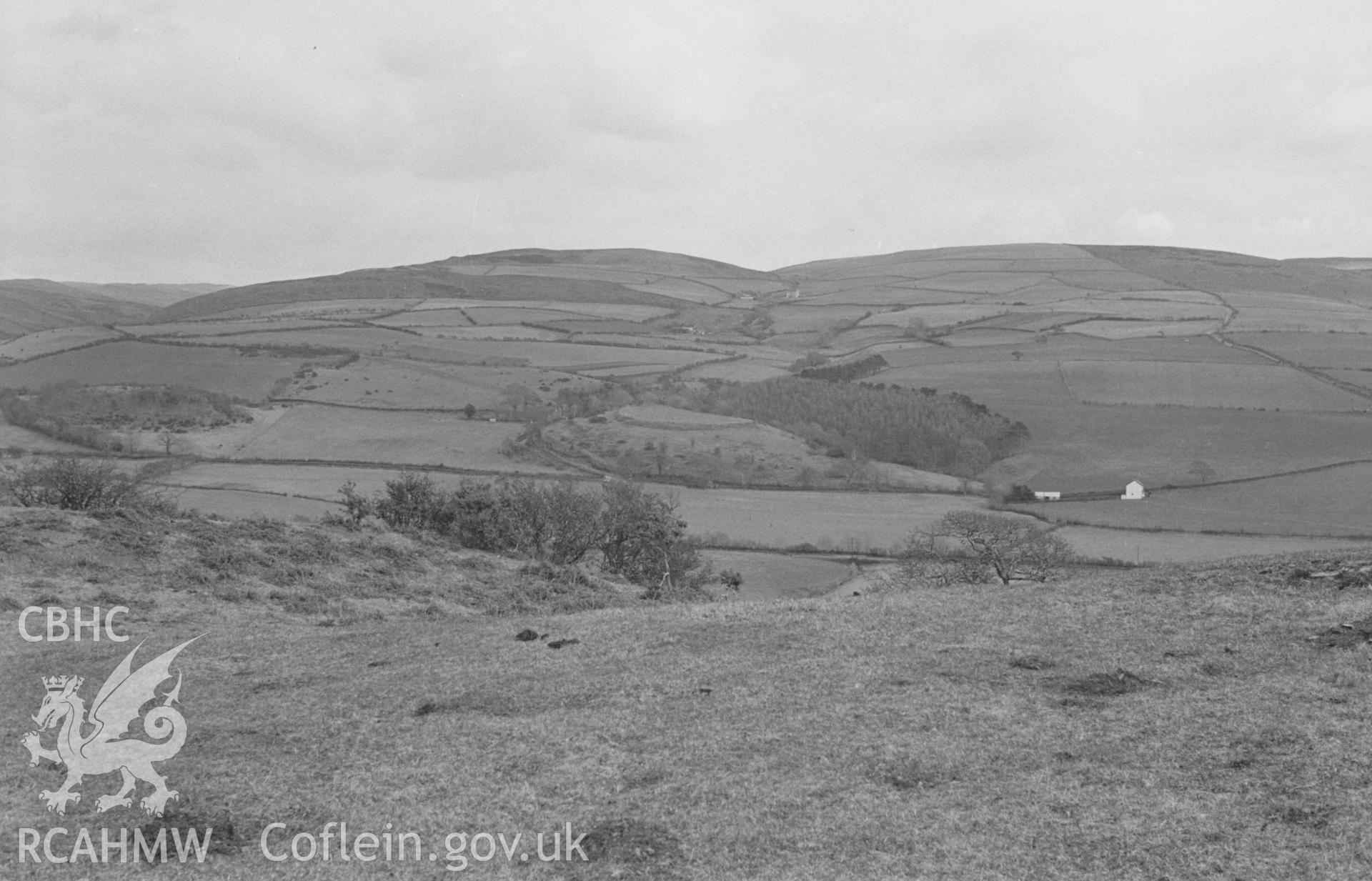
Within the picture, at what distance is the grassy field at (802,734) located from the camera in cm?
970

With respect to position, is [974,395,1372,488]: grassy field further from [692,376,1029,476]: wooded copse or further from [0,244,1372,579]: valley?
[692,376,1029,476]: wooded copse

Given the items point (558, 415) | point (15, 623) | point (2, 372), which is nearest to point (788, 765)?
point (15, 623)

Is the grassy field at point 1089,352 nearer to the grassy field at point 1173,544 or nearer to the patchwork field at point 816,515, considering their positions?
the patchwork field at point 816,515

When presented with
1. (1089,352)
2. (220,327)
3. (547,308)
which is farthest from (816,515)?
(547,308)

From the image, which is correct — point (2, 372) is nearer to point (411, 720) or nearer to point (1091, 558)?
point (1091, 558)

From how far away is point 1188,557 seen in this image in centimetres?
4844

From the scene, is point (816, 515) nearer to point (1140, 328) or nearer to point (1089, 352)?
point (1089, 352)

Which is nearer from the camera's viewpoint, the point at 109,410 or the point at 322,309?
the point at 109,410

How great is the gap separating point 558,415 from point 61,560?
70.3 metres

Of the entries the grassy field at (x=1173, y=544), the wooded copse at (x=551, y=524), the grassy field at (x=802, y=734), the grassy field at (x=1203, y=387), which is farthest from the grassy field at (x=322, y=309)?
the grassy field at (x=802, y=734)

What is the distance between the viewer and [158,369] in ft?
335

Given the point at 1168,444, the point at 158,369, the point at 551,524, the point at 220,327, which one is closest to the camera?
the point at 551,524

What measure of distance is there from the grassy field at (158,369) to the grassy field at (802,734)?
81.7 metres

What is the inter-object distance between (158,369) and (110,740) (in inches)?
3909
